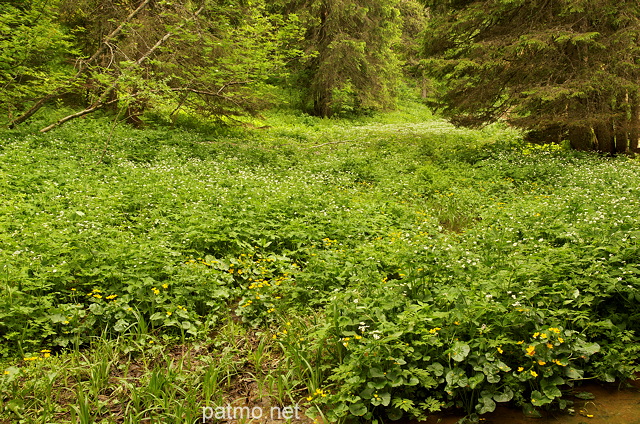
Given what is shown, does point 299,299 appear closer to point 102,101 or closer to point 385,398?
point 385,398

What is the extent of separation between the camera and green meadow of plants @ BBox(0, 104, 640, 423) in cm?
316

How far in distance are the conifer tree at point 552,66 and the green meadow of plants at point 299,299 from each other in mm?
3545

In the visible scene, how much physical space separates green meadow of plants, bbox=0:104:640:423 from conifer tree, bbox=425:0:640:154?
3.55m

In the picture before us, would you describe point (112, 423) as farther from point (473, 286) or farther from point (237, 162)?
point (237, 162)

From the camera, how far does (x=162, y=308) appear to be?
4109 millimetres

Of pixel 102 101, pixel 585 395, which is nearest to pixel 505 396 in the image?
pixel 585 395

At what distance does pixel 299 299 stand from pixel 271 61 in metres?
9.66

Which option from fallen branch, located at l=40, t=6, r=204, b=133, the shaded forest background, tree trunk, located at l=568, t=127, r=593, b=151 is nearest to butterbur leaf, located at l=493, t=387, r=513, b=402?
the shaded forest background

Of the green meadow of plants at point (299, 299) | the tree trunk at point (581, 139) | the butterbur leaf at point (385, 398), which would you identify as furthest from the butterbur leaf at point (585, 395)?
the tree trunk at point (581, 139)

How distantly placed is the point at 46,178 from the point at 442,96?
10.8 m

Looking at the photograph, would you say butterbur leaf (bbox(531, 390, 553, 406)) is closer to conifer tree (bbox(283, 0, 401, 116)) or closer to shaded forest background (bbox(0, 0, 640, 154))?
shaded forest background (bbox(0, 0, 640, 154))

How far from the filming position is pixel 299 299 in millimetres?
4570

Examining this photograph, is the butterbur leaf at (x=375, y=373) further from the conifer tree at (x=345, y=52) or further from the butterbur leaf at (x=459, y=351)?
the conifer tree at (x=345, y=52)

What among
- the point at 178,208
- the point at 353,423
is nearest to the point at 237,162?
the point at 178,208
